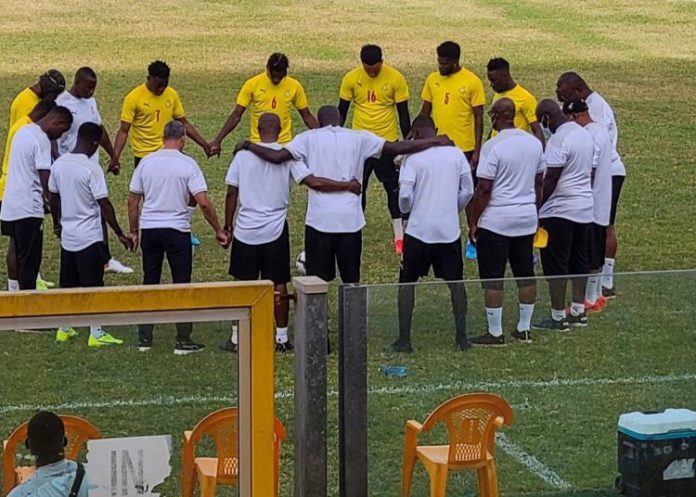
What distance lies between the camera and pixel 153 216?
1044 centimetres

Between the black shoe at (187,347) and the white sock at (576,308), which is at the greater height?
the black shoe at (187,347)

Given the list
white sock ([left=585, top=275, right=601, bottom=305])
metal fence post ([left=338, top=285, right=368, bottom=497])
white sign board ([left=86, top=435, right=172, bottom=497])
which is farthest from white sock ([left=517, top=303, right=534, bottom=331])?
white sign board ([left=86, top=435, right=172, bottom=497])

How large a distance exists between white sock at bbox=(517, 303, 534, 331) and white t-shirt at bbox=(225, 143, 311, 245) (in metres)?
3.34

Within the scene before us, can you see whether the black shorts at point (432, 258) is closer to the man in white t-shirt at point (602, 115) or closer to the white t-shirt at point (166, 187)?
the white t-shirt at point (166, 187)

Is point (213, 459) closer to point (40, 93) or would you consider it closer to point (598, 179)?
point (598, 179)

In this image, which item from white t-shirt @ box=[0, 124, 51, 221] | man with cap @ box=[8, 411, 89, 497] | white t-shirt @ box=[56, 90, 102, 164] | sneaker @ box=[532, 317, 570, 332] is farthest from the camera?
white t-shirt @ box=[56, 90, 102, 164]

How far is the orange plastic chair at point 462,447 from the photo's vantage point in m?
7.21

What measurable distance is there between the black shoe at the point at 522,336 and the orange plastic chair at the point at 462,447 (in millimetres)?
391

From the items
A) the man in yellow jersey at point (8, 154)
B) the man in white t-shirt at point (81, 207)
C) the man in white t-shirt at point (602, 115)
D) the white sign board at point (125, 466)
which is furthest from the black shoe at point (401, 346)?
the man in white t-shirt at point (602, 115)

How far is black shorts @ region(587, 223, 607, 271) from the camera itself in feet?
37.2

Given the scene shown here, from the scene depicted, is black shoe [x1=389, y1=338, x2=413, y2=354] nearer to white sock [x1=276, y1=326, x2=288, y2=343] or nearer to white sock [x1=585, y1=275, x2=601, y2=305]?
white sock [x1=585, y1=275, x2=601, y2=305]

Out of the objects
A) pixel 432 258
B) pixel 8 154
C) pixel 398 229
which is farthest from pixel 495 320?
pixel 398 229

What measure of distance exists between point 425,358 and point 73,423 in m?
2.06

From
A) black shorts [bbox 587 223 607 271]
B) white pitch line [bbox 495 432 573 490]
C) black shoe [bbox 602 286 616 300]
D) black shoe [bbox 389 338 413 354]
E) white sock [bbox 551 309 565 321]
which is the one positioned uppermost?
black shoe [bbox 602 286 616 300]
